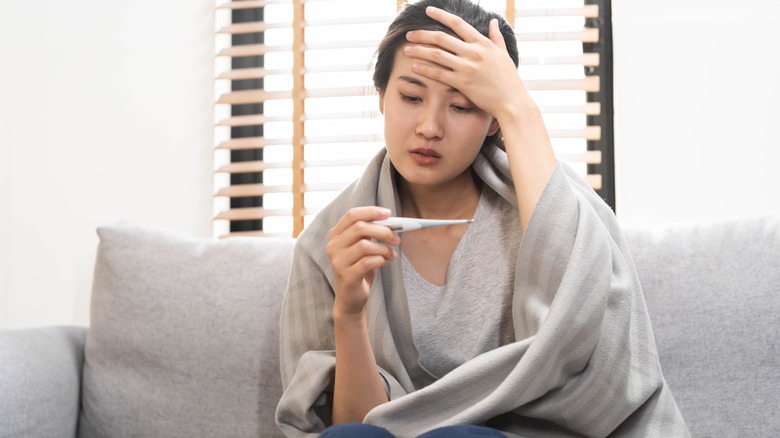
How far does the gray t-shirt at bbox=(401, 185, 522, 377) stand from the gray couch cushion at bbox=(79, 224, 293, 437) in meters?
0.41

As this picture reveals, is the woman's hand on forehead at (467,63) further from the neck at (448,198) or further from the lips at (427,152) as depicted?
the neck at (448,198)

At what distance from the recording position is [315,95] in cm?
222

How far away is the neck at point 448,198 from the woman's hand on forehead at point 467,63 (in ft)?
0.69

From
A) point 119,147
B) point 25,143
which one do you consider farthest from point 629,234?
point 25,143

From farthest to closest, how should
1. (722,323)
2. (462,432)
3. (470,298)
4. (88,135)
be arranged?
(88,135) → (722,323) → (470,298) → (462,432)

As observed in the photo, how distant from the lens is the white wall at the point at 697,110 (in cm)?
206

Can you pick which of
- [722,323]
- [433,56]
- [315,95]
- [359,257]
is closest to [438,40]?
[433,56]

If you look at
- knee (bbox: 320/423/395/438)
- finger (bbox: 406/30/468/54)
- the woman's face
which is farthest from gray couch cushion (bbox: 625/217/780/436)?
knee (bbox: 320/423/395/438)

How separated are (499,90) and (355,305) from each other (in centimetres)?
42

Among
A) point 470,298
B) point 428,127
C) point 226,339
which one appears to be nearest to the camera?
point 428,127

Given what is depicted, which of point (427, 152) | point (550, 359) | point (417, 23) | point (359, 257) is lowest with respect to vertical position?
point (550, 359)

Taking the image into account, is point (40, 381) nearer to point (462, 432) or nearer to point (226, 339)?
point (226, 339)

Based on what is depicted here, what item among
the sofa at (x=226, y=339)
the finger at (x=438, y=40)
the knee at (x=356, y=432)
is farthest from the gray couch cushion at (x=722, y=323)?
the knee at (x=356, y=432)

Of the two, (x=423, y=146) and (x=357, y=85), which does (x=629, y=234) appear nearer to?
Result: (x=423, y=146)
